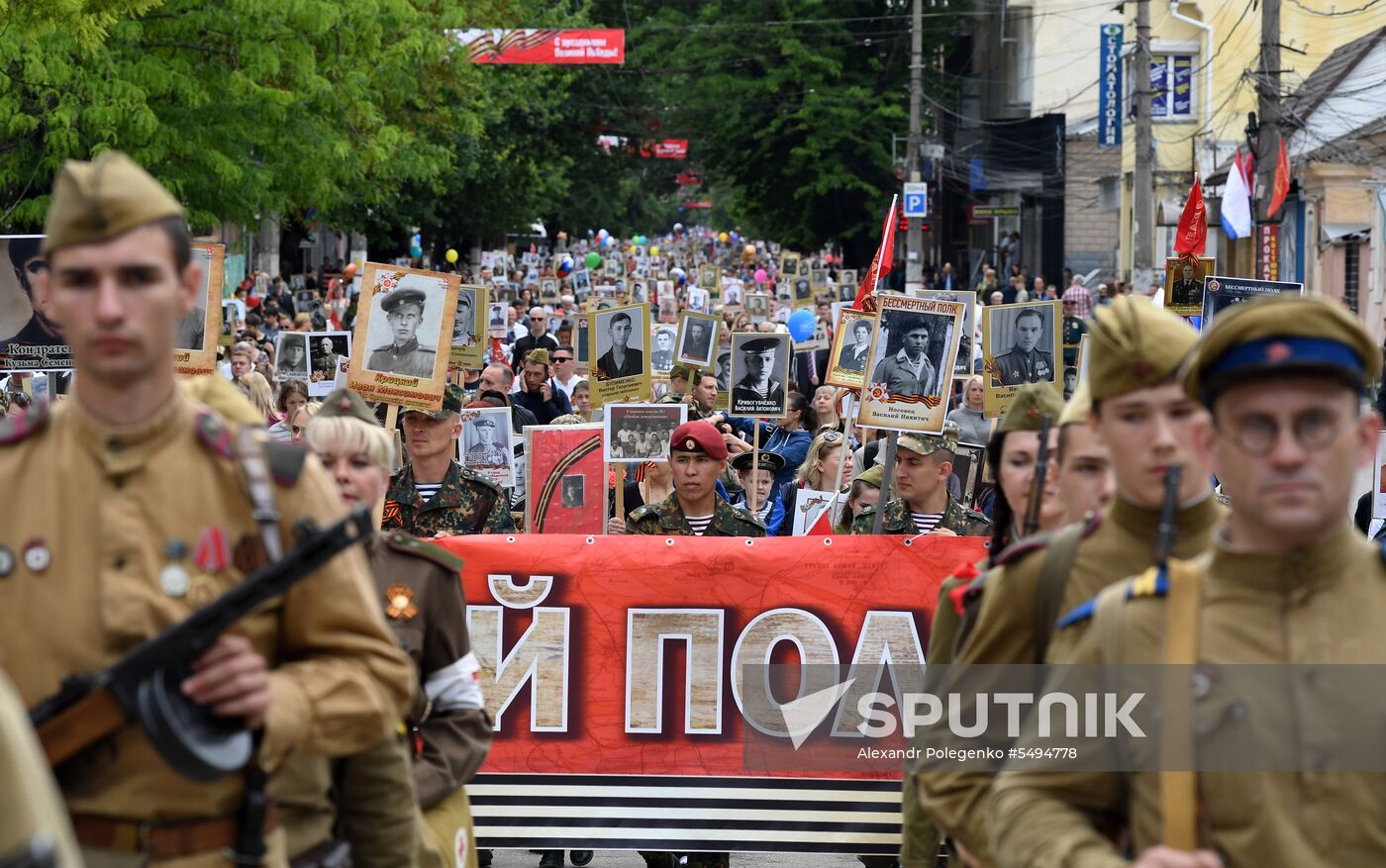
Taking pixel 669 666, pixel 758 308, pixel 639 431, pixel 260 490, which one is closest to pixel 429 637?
pixel 260 490

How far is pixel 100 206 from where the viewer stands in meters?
3.24

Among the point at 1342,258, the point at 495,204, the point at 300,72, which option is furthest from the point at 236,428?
the point at 495,204

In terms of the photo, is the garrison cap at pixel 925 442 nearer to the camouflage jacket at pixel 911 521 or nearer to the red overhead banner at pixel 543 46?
the camouflage jacket at pixel 911 521

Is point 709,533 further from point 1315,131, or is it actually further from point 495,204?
point 495,204

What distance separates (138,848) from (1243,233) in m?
24.0

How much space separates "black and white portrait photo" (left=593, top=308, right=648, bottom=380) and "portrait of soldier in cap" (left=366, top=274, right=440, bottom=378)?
159 inches

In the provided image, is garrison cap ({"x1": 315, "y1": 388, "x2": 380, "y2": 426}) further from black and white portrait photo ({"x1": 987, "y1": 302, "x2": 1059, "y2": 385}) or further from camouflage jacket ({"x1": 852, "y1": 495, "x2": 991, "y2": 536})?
black and white portrait photo ({"x1": 987, "y1": 302, "x2": 1059, "y2": 385})

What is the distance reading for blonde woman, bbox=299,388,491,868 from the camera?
5.17m

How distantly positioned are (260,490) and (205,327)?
7.25m

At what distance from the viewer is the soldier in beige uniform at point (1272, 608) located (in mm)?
2873

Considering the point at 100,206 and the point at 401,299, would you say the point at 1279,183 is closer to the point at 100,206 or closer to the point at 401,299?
the point at 401,299

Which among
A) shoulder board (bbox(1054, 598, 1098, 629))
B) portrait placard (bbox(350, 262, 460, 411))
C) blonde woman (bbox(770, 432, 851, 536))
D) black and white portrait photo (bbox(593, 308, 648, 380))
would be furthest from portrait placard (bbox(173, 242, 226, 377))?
shoulder board (bbox(1054, 598, 1098, 629))

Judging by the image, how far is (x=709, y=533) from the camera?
926 centimetres

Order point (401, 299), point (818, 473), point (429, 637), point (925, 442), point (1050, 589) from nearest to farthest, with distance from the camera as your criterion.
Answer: point (1050, 589) < point (429, 637) < point (925, 442) < point (401, 299) < point (818, 473)
